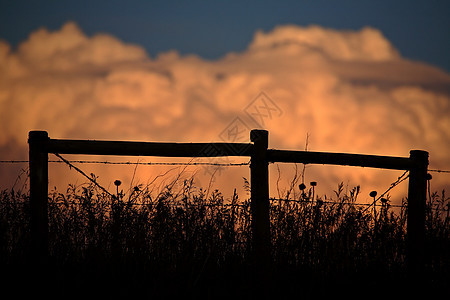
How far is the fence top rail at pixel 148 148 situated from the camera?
605 cm

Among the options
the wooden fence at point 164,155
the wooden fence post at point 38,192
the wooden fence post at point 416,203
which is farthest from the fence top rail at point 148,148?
the wooden fence post at point 416,203

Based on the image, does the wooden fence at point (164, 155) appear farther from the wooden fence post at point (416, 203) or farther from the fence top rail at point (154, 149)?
the wooden fence post at point (416, 203)

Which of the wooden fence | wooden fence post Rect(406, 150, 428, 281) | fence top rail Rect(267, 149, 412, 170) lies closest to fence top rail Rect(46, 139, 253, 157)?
the wooden fence

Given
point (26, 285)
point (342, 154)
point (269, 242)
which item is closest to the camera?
point (26, 285)

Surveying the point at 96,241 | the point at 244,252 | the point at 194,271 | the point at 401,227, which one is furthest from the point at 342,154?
the point at 96,241

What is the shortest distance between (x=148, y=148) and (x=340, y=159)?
240 centimetres

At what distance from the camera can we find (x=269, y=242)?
597 centimetres

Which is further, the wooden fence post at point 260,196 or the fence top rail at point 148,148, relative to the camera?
the fence top rail at point 148,148

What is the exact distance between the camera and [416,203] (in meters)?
6.74

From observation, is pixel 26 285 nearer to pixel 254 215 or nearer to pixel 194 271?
pixel 194 271

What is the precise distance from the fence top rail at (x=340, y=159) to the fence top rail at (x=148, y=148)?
1.31 feet

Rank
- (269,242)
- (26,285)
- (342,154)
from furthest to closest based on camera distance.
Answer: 1. (342,154)
2. (269,242)
3. (26,285)

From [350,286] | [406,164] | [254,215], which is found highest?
[406,164]

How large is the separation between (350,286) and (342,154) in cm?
163
